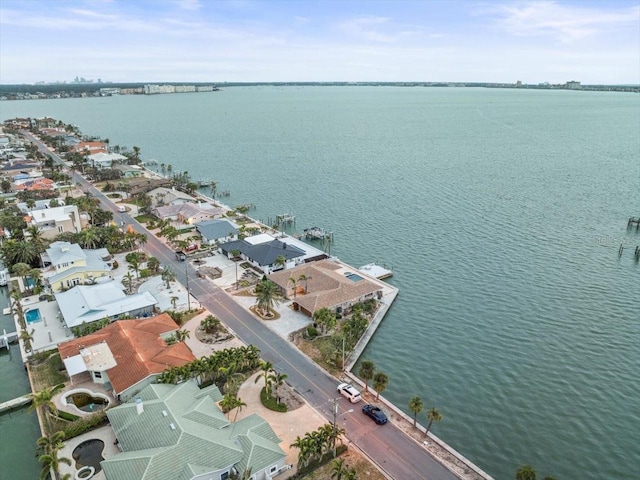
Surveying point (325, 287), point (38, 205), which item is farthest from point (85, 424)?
point (38, 205)

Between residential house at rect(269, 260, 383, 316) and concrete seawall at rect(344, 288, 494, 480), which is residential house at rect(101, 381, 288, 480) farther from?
residential house at rect(269, 260, 383, 316)

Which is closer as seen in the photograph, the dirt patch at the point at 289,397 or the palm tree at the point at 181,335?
the dirt patch at the point at 289,397

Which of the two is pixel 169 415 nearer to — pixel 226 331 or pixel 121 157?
pixel 226 331

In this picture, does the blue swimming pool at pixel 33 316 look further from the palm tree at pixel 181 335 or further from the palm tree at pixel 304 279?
the palm tree at pixel 304 279

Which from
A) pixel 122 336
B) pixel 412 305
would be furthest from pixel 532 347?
pixel 122 336

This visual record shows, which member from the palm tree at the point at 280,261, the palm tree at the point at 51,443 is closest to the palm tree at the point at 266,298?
the palm tree at the point at 280,261
